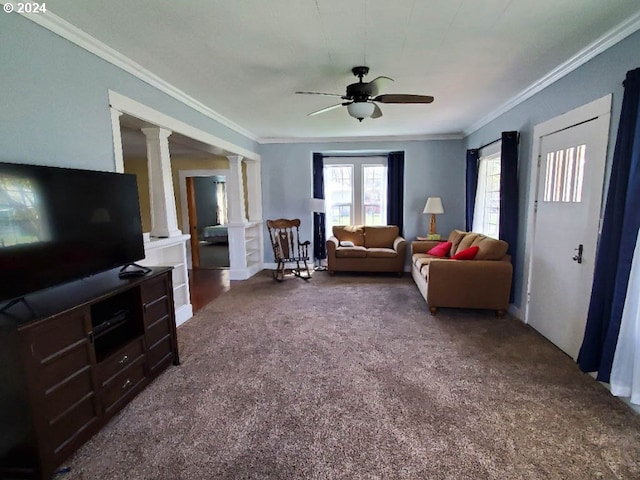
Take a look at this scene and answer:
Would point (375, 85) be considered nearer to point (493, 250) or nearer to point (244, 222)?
point (493, 250)

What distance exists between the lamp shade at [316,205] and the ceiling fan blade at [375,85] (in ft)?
10.5

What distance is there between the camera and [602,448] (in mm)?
1719

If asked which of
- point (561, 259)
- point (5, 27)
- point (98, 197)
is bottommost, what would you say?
point (561, 259)

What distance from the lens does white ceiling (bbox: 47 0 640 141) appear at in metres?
1.87

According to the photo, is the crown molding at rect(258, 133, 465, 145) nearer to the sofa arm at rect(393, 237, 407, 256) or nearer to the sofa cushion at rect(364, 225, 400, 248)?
the sofa cushion at rect(364, 225, 400, 248)

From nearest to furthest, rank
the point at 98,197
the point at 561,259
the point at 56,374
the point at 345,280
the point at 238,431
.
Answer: the point at 56,374
the point at 238,431
the point at 98,197
the point at 561,259
the point at 345,280

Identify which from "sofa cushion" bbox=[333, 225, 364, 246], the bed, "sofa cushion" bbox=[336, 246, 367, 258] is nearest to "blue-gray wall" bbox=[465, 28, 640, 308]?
"sofa cushion" bbox=[336, 246, 367, 258]

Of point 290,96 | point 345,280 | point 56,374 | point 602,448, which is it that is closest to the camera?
point 56,374

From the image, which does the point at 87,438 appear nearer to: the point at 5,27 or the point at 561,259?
the point at 5,27

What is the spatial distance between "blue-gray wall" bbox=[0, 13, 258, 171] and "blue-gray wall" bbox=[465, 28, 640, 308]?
12.3 ft

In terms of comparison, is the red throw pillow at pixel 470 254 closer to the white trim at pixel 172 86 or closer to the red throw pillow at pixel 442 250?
the red throw pillow at pixel 442 250

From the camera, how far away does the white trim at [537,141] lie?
2.42 metres

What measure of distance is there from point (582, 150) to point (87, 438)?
408 cm

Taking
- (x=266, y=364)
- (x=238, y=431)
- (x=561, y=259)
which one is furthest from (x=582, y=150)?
(x=238, y=431)
